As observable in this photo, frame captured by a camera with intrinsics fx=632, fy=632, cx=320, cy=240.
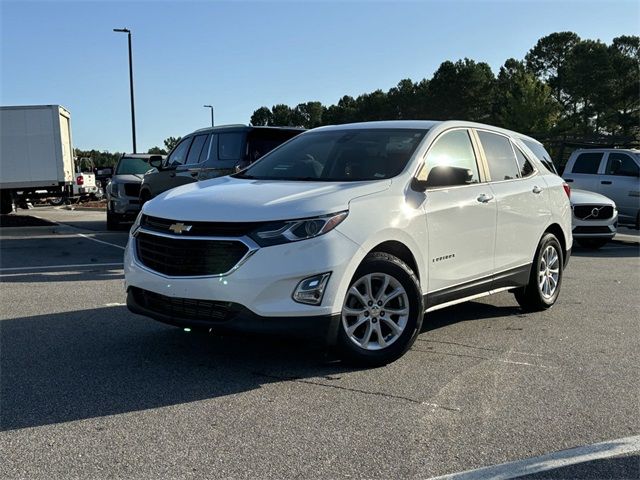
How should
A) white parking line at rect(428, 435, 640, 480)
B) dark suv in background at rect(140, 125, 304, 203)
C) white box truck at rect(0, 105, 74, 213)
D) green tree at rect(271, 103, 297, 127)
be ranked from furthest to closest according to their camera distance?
green tree at rect(271, 103, 297, 127)
white box truck at rect(0, 105, 74, 213)
dark suv in background at rect(140, 125, 304, 203)
white parking line at rect(428, 435, 640, 480)

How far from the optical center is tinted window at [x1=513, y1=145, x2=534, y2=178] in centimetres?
636

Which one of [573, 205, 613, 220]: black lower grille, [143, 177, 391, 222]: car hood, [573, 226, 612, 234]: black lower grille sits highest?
[143, 177, 391, 222]: car hood

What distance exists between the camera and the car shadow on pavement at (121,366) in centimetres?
383

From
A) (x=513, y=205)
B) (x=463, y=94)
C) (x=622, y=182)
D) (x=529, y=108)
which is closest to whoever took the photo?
(x=513, y=205)

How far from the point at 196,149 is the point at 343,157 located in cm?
530

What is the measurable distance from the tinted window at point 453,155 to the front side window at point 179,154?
590 centimetres

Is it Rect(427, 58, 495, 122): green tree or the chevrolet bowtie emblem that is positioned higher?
Rect(427, 58, 495, 122): green tree

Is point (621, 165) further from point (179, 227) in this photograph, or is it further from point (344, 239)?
point (179, 227)

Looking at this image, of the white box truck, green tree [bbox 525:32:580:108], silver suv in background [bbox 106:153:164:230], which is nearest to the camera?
silver suv in background [bbox 106:153:164:230]

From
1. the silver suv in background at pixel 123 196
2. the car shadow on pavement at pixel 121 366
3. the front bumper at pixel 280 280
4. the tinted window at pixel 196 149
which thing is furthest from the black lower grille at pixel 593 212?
the silver suv in background at pixel 123 196

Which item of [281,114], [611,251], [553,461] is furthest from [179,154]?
[281,114]

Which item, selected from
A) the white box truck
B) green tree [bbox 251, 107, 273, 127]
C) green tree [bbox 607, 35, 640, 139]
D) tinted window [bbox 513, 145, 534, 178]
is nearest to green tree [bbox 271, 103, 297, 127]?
green tree [bbox 251, 107, 273, 127]

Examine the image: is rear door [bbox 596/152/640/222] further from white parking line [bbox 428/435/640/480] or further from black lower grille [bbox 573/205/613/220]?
white parking line [bbox 428/435/640/480]

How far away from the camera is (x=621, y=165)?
1395 cm
